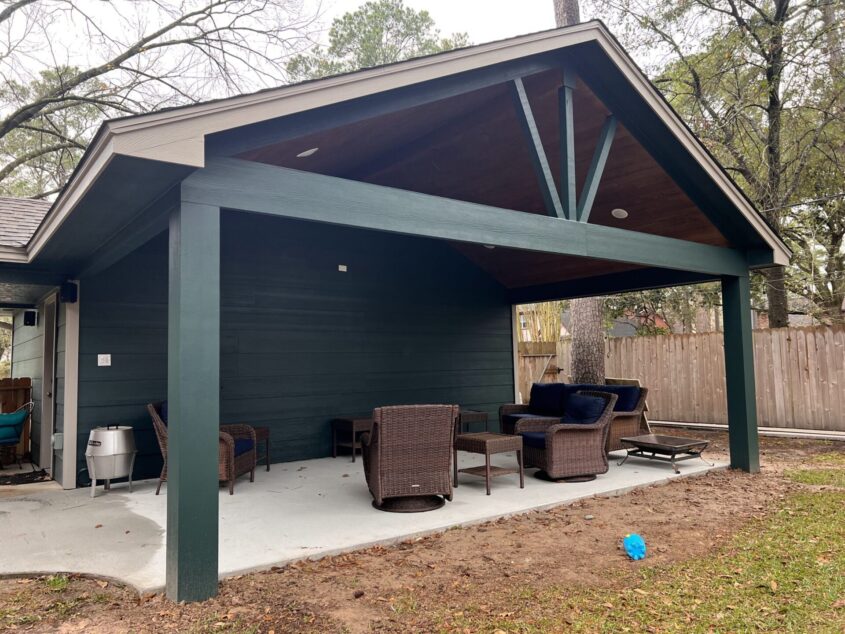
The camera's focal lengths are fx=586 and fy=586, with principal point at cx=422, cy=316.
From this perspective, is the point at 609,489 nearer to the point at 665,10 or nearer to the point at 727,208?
the point at 727,208

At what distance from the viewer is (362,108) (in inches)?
144

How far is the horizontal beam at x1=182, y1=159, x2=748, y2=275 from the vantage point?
10.4 ft

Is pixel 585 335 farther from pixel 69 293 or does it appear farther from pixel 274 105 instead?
pixel 274 105

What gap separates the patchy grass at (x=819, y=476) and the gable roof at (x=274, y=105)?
3743 mm

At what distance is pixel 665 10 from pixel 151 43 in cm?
977

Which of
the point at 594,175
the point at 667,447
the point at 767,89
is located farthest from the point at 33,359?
the point at 767,89

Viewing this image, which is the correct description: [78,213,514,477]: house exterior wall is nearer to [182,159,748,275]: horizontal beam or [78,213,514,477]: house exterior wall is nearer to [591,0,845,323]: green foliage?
[182,159,748,275]: horizontal beam

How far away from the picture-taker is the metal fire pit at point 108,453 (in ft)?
17.1

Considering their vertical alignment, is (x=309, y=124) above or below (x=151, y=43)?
below

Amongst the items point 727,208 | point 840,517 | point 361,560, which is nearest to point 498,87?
point 727,208

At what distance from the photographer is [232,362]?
6.50m

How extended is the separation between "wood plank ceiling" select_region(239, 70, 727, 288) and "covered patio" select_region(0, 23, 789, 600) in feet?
0.10

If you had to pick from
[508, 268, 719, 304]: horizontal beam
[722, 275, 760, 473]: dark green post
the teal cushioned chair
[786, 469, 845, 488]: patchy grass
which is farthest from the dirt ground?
the teal cushioned chair

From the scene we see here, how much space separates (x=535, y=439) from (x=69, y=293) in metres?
4.71
